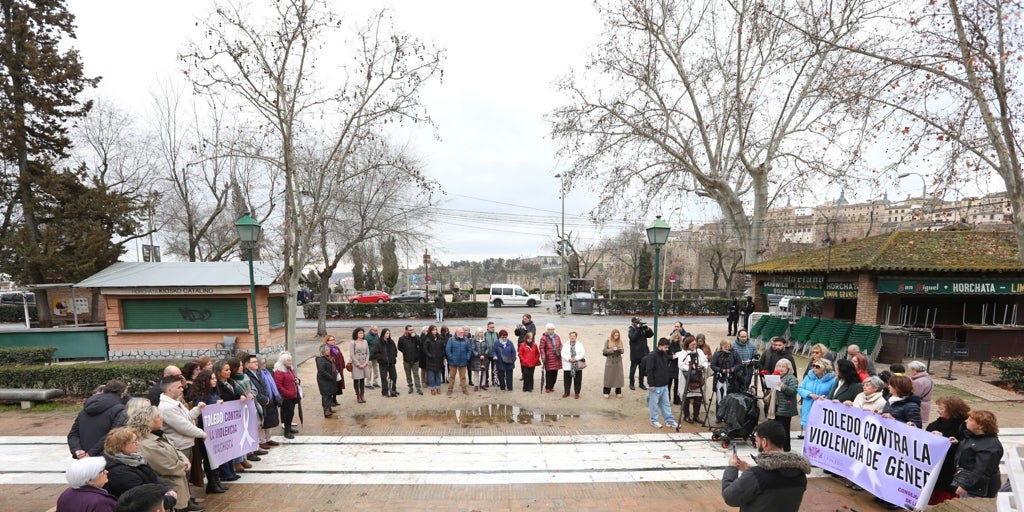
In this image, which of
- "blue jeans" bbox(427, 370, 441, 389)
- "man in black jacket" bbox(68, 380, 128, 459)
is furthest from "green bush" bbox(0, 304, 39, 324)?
"man in black jacket" bbox(68, 380, 128, 459)

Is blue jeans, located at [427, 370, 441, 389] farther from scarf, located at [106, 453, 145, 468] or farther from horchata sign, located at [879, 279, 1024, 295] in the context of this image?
horchata sign, located at [879, 279, 1024, 295]

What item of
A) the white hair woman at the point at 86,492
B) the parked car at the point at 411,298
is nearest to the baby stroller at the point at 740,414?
the white hair woman at the point at 86,492

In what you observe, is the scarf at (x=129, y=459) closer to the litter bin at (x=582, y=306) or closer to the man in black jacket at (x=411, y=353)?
the man in black jacket at (x=411, y=353)

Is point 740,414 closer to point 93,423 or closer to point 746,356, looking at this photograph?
point 746,356

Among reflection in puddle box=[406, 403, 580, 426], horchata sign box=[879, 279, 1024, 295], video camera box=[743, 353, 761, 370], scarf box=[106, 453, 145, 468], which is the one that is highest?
horchata sign box=[879, 279, 1024, 295]

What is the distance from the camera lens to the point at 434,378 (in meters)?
10.2

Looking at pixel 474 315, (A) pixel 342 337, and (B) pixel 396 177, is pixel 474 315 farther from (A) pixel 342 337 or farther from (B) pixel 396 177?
(B) pixel 396 177

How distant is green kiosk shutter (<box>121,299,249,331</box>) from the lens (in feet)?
50.4

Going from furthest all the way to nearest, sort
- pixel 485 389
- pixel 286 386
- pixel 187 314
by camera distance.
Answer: pixel 187 314 → pixel 485 389 → pixel 286 386

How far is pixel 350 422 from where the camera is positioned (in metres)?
8.32

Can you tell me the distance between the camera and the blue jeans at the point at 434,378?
402 inches

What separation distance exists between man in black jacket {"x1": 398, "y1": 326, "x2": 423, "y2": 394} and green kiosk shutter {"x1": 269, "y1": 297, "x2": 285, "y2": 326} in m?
8.74

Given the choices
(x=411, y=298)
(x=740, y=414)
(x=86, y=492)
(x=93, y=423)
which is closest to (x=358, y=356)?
(x=93, y=423)

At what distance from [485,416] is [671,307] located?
22.7 meters
